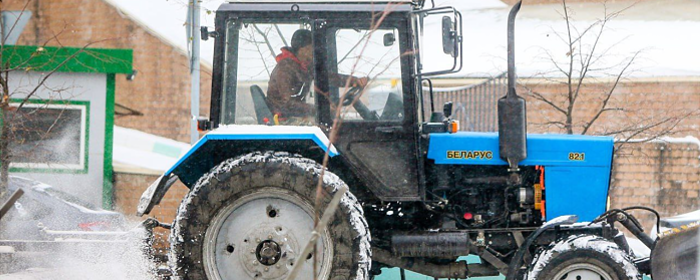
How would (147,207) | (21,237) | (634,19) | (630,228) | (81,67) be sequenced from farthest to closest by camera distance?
(634,19), (81,67), (21,237), (630,228), (147,207)

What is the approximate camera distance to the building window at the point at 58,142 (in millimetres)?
14984

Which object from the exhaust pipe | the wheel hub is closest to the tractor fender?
the wheel hub

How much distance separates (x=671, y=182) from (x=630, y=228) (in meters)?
9.47

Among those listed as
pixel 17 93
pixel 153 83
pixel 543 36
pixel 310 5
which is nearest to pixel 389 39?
pixel 310 5

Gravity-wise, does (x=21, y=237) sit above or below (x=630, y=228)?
below

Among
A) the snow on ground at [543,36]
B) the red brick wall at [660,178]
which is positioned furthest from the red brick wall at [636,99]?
the snow on ground at [543,36]

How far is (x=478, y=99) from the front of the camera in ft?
60.8

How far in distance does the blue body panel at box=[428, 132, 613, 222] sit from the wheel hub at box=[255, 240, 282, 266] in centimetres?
145

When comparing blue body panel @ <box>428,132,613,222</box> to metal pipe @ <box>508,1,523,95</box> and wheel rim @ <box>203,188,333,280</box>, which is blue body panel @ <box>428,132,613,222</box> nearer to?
metal pipe @ <box>508,1,523,95</box>

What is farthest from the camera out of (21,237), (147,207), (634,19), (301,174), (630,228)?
(634,19)

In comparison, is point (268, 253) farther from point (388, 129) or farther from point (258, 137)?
point (388, 129)

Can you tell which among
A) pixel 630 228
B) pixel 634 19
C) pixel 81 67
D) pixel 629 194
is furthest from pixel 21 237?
pixel 634 19

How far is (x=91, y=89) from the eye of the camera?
15320 millimetres

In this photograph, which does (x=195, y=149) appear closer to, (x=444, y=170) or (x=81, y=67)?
(x=444, y=170)
